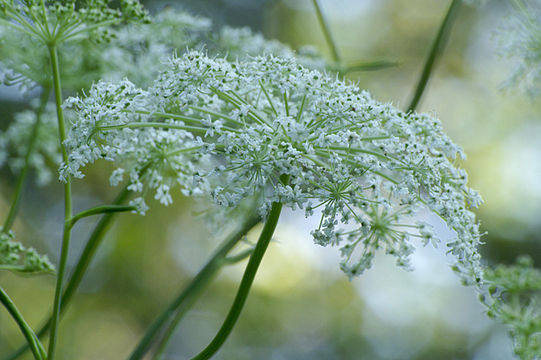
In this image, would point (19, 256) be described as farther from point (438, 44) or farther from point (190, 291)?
point (438, 44)

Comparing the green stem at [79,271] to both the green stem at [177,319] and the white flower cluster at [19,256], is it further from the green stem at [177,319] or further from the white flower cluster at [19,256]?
the green stem at [177,319]

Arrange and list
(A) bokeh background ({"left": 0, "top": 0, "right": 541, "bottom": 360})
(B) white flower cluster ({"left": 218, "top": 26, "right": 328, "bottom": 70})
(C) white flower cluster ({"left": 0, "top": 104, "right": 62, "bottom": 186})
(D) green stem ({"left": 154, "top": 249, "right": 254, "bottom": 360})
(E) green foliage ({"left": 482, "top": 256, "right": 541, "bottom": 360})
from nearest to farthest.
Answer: (E) green foliage ({"left": 482, "top": 256, "right": 541, "bottom": 360}) < (D) green stem ({"left": 154, "top": 249, "right": 254, "bottom": 360}) < (B) white flower cluster ({"left": 218, "top": 26, "right": 328, "bottom": 70}) < (C) white flower cluster ({"left": 0, "top": 104, "right": 62, "bottom": 186}) < (A) bokeh background ({"left": 0, "top": 0, "right": 541, "bottom": 360})

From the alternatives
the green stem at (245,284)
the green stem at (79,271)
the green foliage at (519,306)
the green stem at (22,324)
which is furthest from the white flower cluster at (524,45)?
the green stem at (22,324)

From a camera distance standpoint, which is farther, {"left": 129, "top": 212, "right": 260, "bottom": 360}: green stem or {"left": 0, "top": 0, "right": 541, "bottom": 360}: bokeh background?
{"left": 0, "top": 0, "right": 541, "bottom": 360}: bokeh background

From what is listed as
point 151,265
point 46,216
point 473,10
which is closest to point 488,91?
point 473,10

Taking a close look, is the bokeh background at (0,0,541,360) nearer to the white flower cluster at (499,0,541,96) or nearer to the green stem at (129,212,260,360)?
the white flower cluster at (499,0,541,96)

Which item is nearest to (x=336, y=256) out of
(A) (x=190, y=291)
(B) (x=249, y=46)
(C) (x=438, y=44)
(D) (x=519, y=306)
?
(B) (x=249, y=46)

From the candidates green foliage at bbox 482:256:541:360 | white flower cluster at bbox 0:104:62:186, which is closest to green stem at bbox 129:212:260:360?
green foliage at bbox 482:256:541:360
